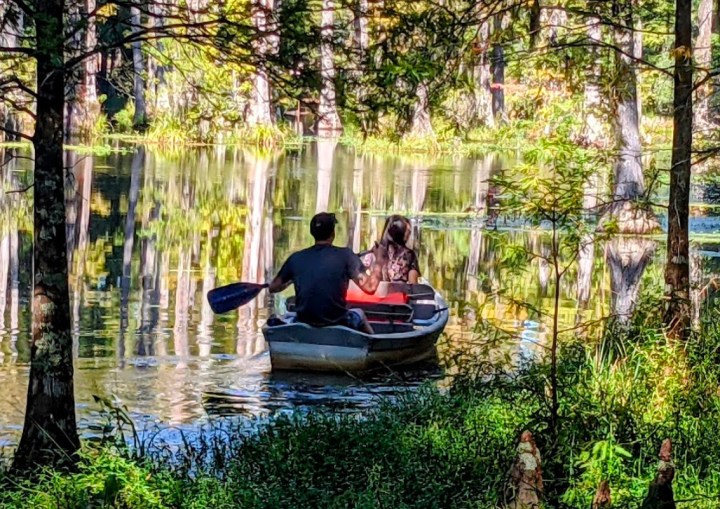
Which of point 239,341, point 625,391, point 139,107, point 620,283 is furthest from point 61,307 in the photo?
point 139,107

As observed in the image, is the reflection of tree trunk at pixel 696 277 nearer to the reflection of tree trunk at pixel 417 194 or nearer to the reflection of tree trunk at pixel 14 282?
the reflection of tree trunk at pixel 417 194

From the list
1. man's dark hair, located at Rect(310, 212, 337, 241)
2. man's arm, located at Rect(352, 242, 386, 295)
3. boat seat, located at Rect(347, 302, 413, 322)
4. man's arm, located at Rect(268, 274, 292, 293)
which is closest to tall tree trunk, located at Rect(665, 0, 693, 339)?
man's arm, located at Rect(352, 242, 386, 295)

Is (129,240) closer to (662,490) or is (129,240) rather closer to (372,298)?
(372,298)

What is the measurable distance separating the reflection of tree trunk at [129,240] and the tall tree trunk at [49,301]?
5803 millimetres

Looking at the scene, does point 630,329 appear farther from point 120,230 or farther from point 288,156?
point 288,156

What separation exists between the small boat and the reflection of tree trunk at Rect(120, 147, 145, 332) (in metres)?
2.30

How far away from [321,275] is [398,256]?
7.96 ft

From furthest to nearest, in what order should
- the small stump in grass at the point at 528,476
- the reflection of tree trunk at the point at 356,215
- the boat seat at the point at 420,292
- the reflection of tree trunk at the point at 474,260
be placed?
the reflection of tree trunk at the point at 356,215 → the reflection of tree trunk at the point at 474,260 → the boat seat at the point at 420,292 → the small stump in grass at the point at 528,476

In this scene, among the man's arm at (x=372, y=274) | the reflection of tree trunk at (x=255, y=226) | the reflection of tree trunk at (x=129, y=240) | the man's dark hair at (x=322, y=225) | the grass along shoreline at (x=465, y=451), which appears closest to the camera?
the grass along shoreline at (x=465, y=451)

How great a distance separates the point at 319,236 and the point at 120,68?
3192mm

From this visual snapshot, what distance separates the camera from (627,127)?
19797mm

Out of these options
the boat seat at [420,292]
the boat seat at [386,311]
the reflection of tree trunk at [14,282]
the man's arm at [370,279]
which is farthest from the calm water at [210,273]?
the man's arm at [370,279]

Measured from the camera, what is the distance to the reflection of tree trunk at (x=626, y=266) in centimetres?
1460

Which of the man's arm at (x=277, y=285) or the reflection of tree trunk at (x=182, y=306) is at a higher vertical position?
the man's arm at (x=277, y=285)
